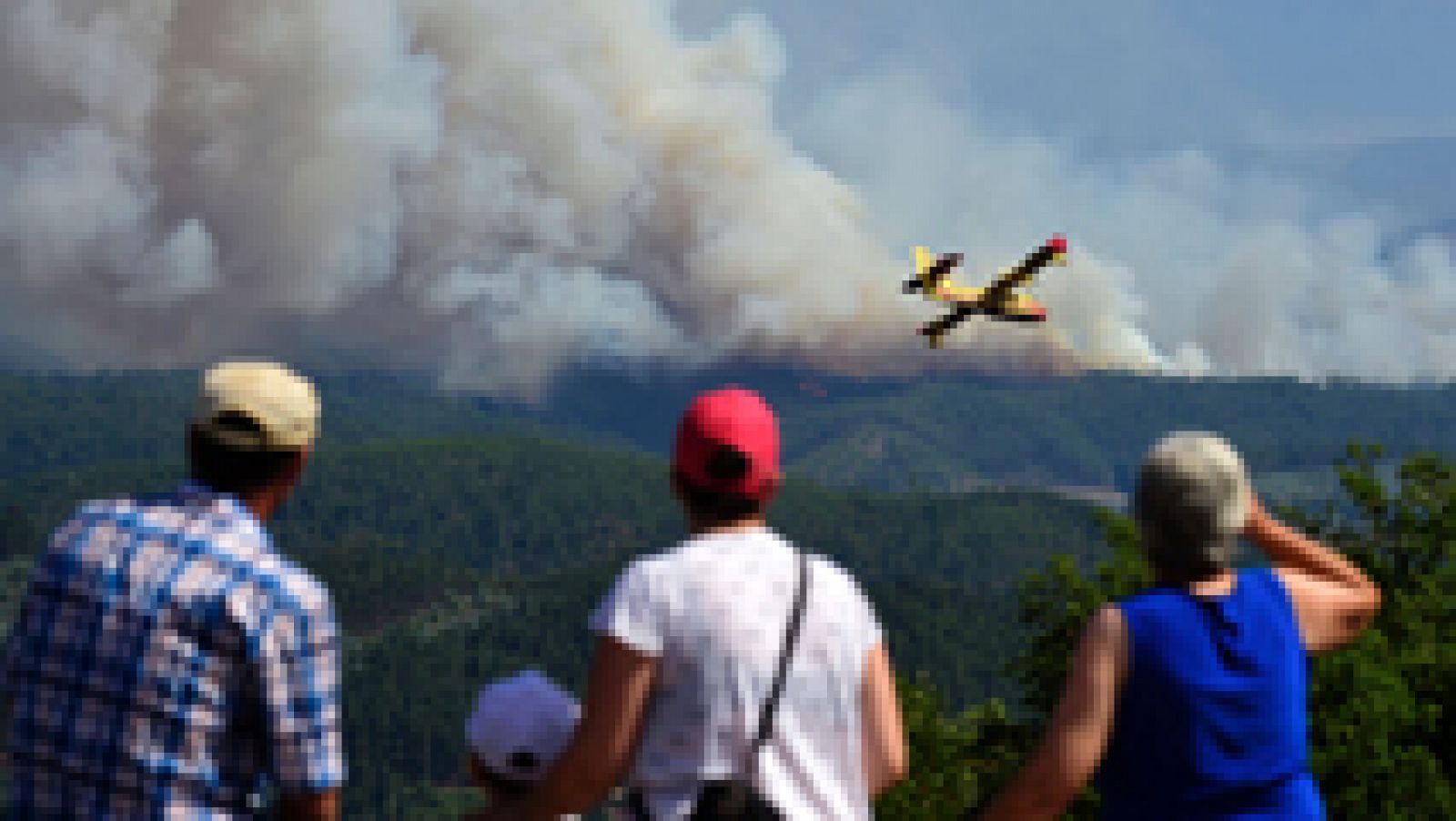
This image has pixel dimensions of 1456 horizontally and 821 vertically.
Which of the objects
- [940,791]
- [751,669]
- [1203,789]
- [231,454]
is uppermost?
[231,454]

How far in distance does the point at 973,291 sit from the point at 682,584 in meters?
64.5

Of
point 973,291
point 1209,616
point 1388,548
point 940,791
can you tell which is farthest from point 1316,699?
point 1209,616

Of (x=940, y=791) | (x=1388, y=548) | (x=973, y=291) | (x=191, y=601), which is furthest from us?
(x=973, y=291)

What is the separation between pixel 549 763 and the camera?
5.37 m

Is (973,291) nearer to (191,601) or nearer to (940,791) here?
(940,791)

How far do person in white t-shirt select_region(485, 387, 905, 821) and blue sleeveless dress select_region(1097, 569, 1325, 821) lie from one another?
791 mm

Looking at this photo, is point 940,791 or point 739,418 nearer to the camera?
point 739,418

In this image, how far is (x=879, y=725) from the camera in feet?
18.5

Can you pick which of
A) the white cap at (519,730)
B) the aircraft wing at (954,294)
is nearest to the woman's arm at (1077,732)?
the white cap at (519,730)

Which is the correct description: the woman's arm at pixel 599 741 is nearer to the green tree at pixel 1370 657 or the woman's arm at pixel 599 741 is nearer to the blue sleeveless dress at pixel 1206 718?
the blue sleeveless dress at pixel 1206 718

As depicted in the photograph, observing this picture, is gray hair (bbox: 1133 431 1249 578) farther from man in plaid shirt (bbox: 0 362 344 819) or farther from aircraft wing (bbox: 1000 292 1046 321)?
aircraft wing (bbox: 1000 292 1046 321)

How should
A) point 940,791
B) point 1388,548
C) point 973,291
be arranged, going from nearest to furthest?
point 1388,548
point 940,791
point 973,291

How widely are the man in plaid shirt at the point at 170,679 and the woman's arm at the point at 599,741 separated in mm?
634

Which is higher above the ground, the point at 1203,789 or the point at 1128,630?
the point at 1128,630
